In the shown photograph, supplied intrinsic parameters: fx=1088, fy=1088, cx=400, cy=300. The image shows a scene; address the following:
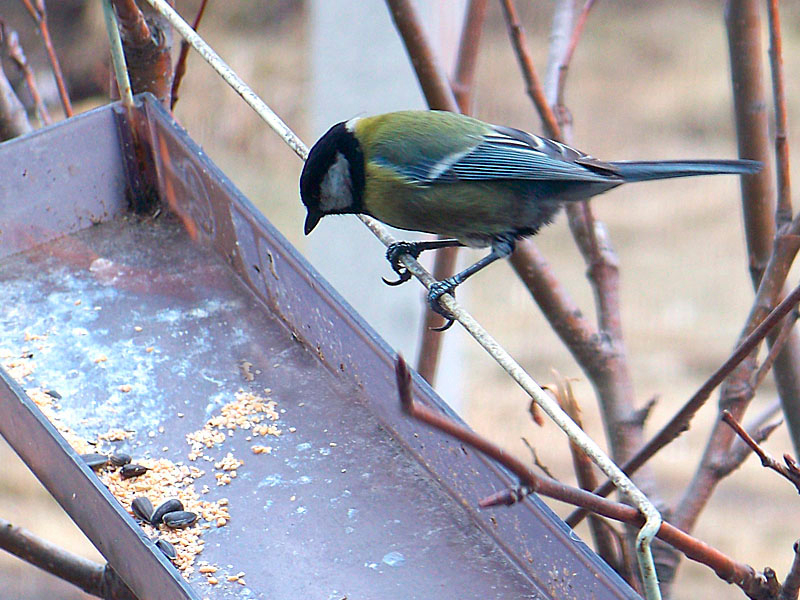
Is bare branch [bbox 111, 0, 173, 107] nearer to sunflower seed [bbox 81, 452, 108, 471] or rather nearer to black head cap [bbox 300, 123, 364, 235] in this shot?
black head cap [bbox 300, 123, 364, 235]

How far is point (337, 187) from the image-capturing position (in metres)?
2.08

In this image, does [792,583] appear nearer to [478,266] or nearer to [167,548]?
[167,548]

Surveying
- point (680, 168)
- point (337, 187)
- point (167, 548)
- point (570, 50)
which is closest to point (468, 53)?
point (570, 50)

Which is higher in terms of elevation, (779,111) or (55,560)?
(779,111)

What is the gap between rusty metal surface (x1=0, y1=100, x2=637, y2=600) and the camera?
1385 millimetres

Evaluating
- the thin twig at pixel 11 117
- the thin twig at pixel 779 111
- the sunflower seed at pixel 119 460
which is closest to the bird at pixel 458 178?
the thin twig at pixel 779 111

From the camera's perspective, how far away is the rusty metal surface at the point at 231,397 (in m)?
1.38

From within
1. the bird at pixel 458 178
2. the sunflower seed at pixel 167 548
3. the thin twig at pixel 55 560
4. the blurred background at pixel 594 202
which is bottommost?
the blurred background at pixel 594 202

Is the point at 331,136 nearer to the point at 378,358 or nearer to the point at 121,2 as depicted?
the point at 121,2

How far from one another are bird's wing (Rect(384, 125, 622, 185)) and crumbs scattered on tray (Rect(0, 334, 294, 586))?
597 millimetres

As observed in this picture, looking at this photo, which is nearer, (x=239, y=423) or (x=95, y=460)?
A: (x=95, y=460)

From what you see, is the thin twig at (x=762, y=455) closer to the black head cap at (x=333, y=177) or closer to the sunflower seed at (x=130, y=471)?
the sunflower seed at (x=130, y=471)

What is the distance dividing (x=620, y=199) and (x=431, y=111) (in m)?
5.54

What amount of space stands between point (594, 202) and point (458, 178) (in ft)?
16.9
